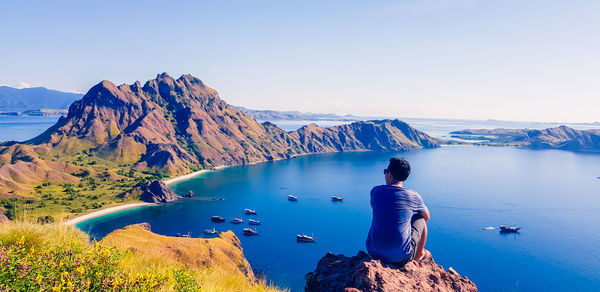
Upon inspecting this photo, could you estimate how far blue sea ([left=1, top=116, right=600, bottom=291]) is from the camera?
2692 inches

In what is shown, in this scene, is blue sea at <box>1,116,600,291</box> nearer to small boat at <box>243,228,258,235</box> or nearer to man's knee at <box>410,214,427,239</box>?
small boat at <box>243,228,258,235</box>

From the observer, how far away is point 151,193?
11819 centimetres

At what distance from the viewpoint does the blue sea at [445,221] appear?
68.4 m

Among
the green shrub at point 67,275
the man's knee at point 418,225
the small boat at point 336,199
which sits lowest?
the small boat at point 336,199

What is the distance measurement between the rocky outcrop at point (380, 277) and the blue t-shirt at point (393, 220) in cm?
40

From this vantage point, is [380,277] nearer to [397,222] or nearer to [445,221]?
[397,222]

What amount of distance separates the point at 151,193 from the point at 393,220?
414ft

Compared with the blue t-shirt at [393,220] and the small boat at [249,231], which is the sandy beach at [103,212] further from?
the blue t-shirt at [393,220]

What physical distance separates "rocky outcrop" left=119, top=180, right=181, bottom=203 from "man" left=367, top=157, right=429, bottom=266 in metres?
123

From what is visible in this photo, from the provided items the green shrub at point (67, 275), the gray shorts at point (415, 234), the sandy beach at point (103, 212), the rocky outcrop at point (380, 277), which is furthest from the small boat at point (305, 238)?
the green shrub at point (67, 275)

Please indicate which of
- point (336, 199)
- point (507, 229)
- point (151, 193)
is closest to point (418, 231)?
point (507, 229)

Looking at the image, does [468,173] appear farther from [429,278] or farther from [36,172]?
[36,172]

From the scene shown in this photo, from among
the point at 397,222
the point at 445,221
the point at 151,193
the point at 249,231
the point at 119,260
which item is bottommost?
the point at 249,231

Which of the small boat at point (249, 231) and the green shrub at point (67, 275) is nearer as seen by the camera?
the green shrub at point (67, 275)
